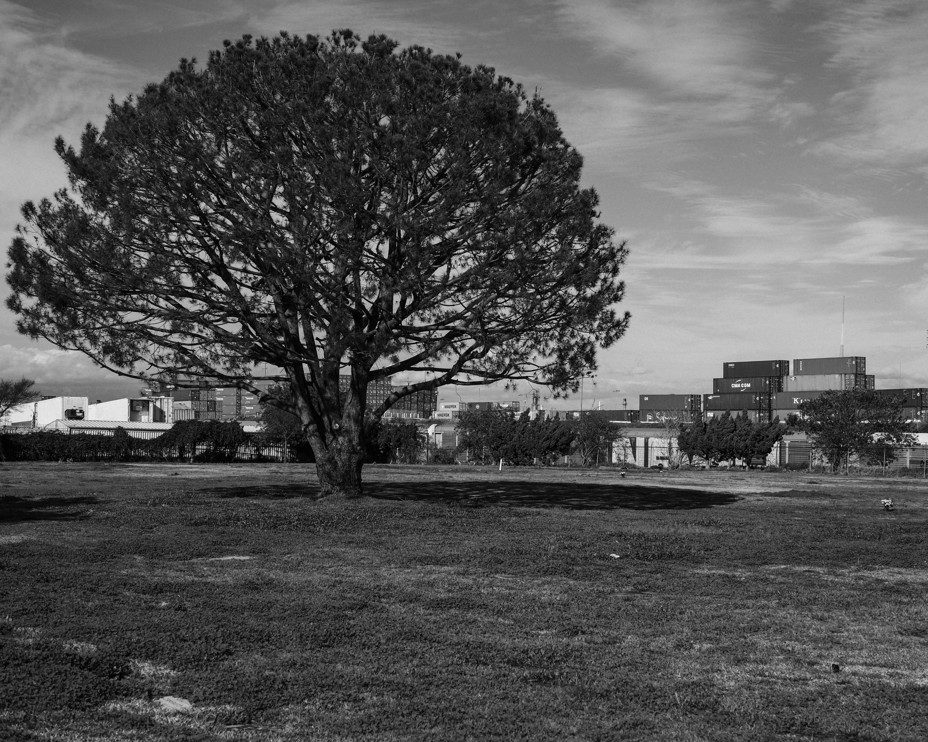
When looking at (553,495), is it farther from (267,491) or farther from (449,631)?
(449,631)

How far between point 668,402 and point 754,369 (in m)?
16.2

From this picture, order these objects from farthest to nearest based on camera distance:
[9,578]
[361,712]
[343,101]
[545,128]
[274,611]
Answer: [545,128] < [343,101] < [9,578] < [274,611] < [361,712]

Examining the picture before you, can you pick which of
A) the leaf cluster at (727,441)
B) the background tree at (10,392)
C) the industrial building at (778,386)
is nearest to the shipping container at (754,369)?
the industrial building at (778,386)

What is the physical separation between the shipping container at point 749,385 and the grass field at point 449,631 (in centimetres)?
9924

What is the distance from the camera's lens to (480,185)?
1659cm

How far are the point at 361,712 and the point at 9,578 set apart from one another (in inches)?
183

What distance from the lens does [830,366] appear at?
4195 inches

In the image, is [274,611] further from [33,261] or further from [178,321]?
[33,261]

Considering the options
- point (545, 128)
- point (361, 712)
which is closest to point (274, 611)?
point (361, 712)

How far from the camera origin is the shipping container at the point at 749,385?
358ft

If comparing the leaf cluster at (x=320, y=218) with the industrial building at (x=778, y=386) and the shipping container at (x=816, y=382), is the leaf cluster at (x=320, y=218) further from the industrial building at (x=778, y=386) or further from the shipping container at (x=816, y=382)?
the shipping container at (x=816, y=382)

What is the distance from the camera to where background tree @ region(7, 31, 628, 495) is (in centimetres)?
1589

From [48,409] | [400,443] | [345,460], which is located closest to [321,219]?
[345,460]

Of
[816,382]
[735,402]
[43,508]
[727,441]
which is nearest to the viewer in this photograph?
[43,508]
